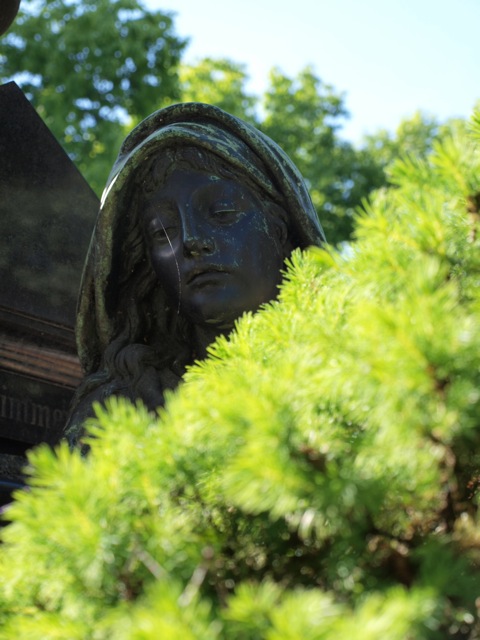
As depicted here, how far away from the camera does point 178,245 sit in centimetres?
362

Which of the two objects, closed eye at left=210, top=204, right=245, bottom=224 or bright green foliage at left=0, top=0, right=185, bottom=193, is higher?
bright green foliage at left=0, top=0, right=185, bottom=193

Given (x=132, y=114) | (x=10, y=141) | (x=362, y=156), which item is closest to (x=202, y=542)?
(x=10, y=141)

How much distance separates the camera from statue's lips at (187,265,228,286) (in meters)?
3.56

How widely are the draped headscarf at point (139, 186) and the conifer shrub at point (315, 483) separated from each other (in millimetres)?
2089

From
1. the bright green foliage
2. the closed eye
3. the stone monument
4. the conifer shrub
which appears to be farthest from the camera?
the bright green foliage

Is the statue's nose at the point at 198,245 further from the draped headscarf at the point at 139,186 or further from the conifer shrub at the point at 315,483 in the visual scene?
the conifer shrub at the point at 315,483

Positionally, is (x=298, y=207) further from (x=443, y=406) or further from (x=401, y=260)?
(x=443, y=406)

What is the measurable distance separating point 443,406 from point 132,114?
13965 mm

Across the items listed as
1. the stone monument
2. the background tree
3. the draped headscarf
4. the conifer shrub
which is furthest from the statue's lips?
the background tree

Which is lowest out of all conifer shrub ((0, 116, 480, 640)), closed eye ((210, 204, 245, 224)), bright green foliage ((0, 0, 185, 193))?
conifer shrub ((0, 116, 480, 640))

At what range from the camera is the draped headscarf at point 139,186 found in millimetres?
3764

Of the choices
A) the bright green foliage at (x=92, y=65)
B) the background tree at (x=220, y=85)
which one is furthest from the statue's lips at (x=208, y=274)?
the background tree at (x=220, y=85)

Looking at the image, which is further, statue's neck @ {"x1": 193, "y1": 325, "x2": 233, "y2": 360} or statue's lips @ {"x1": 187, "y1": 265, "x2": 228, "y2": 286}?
statue's neck @ {"x1": 193, "y1": 325, "x2": 233, "y2": 360}

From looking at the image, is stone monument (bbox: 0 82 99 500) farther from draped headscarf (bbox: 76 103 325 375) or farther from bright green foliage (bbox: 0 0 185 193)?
bright green foliage (bbox: 0 0 185 193)
